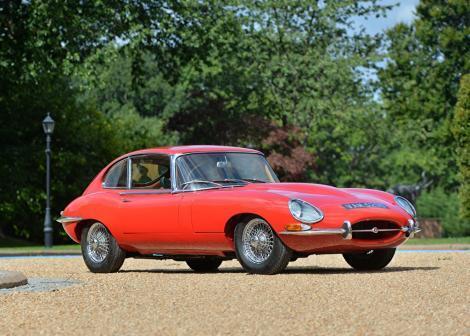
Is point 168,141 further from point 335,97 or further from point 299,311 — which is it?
point 299,311

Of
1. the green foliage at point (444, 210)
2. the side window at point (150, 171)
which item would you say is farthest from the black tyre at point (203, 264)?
the green foliage at point (444, 210)

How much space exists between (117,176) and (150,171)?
0.58 m

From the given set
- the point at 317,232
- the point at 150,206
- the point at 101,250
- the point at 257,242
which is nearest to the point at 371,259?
the point at 317,232

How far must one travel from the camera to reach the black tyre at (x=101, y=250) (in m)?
14.7

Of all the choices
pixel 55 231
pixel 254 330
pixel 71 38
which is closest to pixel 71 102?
pixel 55 231

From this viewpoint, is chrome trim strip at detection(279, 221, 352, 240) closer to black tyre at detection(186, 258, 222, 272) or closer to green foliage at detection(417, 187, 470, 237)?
black tyre at detection(186, 258, 222, 272)

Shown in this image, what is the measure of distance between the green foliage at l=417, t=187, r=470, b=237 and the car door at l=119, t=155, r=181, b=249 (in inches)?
1900

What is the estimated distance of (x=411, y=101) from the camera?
51562mm

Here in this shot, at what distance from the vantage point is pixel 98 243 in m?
14.9

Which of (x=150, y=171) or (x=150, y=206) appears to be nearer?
(x=150, y=206)

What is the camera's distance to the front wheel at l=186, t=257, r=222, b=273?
50.0ft

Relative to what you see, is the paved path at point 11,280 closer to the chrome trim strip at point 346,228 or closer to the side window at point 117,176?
the side window at point 117,176

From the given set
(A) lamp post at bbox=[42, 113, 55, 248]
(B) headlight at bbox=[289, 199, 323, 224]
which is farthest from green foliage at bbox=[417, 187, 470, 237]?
(B) headlight at bbox=[289, 199, 323, 224]

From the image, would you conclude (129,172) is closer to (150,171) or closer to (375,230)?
(150,171)
